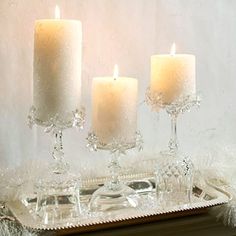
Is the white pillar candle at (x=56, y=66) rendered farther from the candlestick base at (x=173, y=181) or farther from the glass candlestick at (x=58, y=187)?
the candlestick base at (x=173, y=181)

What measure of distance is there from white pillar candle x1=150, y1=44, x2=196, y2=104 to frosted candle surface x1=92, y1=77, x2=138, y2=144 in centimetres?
6

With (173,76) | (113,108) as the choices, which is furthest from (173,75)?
→ (113,108)

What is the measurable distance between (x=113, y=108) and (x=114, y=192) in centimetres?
15

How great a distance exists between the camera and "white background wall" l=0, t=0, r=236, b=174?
967 mm

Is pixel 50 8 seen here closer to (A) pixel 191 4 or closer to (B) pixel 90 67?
(B) pixel 90 67

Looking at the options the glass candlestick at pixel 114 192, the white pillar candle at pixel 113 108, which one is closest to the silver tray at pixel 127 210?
the glass candlestick at pixel 114 192

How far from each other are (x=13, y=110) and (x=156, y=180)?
0.28 m

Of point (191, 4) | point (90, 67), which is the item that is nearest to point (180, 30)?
point (191, 4)

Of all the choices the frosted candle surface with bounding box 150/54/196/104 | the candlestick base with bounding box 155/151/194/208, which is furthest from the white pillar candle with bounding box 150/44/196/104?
the candlestick base with bounding box 155/151/194/208

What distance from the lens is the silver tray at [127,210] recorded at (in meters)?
0.83

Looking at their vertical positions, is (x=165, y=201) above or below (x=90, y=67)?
below

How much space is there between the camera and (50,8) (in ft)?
3.21

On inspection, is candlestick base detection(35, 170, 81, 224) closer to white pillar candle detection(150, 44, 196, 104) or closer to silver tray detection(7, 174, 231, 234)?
silver tray detection(7, 174, 231, 234)

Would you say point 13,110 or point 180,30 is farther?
point 180,30
